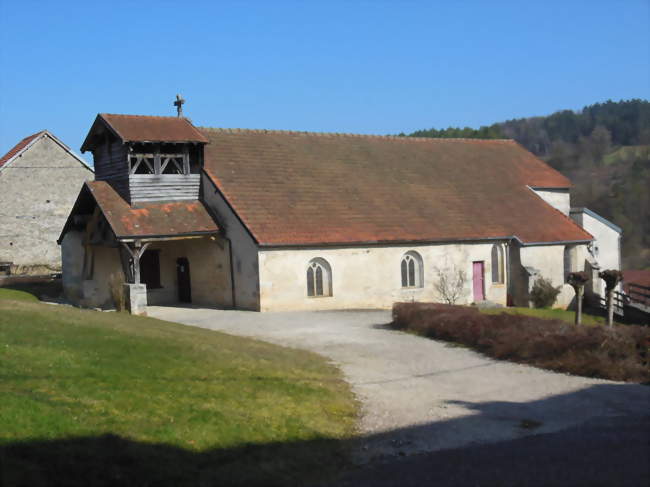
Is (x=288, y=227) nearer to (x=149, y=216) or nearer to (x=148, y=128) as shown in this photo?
(x=149, y=216)

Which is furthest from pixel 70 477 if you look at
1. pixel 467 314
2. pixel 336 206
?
pixel 336 206

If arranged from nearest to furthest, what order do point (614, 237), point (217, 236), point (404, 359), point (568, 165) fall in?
point (404, 359), point (217, 236), point (614, 237), point (568, 165)

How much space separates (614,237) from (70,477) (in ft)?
118

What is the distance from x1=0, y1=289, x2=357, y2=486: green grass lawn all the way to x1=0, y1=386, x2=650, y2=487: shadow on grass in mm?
30

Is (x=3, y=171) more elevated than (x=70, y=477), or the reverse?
(x=3, y=171)

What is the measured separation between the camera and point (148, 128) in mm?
28922

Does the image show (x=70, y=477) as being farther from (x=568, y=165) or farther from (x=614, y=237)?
(x=568, y=165)

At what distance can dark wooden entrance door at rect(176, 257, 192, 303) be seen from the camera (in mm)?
30766

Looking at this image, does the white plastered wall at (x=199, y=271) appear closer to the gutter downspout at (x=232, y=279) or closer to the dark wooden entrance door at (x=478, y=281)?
the gutter downspout at (x=232, y=279)

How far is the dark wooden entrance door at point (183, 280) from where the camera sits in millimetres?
30766

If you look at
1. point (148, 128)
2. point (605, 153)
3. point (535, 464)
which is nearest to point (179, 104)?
point (148, 128)

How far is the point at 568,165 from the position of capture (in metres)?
116

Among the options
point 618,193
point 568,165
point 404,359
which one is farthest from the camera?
point 568,165

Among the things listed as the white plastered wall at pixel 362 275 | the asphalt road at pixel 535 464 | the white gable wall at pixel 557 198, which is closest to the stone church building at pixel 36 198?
the white plastered wall at pixel 362 275
